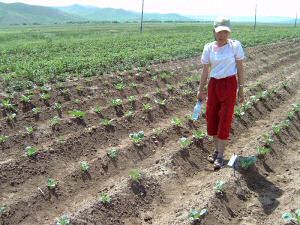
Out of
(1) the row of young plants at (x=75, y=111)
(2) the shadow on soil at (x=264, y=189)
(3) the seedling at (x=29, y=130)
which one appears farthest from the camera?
(1) the row of young plants at (x=75, y=111)

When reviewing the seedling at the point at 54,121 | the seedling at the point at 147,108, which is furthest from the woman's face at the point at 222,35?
the seedling at the point at 54,121

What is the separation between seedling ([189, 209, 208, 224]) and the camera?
4.71m

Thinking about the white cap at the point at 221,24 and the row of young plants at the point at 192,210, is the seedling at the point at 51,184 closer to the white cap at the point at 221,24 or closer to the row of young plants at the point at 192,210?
the row of young plants at the point at 192,210

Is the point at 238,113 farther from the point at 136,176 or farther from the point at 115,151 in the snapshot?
the point at 136,176

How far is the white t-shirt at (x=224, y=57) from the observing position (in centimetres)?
592

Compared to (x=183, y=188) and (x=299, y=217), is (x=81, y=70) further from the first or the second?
(x=299, y=217)

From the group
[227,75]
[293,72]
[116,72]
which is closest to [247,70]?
[293,72]

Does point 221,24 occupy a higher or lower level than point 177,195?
higher

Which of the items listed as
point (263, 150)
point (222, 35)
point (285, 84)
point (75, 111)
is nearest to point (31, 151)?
point (75, 111)

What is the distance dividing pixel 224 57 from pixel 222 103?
26.4 inches

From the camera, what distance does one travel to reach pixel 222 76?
6004 millimetres

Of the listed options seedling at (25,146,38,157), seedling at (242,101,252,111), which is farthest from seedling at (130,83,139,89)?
seedling at (25,146,38,157)

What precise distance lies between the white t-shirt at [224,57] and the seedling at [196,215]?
2.07 meters

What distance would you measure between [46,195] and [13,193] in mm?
480
